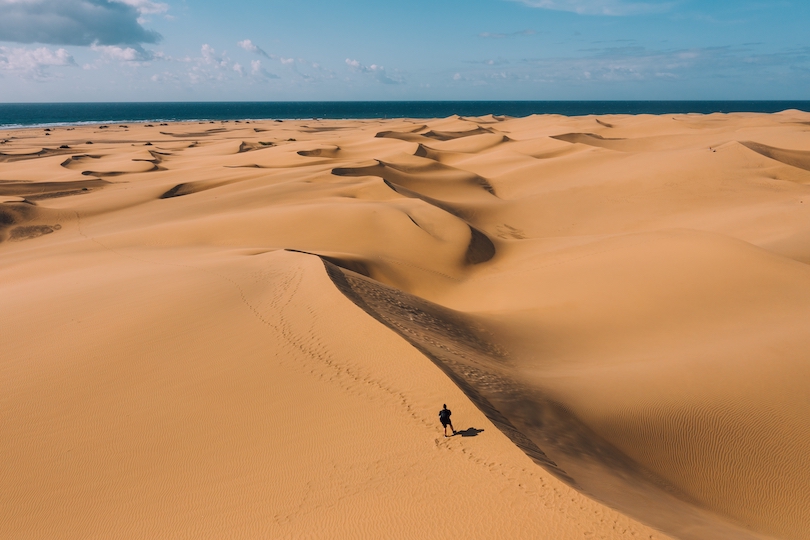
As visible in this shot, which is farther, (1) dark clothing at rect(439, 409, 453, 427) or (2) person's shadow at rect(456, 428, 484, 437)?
(2) person's shadow at rect(456, 428, 484, 437)

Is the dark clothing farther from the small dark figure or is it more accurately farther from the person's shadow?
the person's shadow

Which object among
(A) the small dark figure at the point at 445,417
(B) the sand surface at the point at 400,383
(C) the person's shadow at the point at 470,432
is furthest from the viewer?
(C) the person's shadow at the point at 470,432

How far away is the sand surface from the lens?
18.9 feet

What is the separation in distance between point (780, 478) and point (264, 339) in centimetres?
806

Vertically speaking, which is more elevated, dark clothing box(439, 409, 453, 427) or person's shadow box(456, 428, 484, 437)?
dark clothing box(439, 409, 453, 427)

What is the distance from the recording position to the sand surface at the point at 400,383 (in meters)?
5.75

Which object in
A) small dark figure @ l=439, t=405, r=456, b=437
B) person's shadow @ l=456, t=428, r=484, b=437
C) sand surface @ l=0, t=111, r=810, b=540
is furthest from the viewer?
person's shadow @ l=456, t=428, r=484, b=437

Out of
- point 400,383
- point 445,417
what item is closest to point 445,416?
point 445,417

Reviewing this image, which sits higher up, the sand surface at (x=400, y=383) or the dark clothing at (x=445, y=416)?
the dark clothing at (x=445, y=416)

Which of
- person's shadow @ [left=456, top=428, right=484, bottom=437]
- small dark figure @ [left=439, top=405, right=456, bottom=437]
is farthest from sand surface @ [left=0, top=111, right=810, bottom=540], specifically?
small dark figure @ [left=439, top=405, right=456, bottom=437]

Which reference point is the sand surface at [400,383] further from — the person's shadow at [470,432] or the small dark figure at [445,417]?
the small dark figure at [445,417]

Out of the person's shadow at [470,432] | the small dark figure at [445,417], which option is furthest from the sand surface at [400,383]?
the small dark figure at [445,417]

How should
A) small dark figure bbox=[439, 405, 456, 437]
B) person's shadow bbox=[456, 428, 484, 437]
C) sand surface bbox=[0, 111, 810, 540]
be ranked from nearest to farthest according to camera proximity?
sand surface bbox=[0, 111, 810, 540] → small dark figure bbox=[439, 405, 456, 437] → person's shadow bbox=[456, 428, 484, 437]

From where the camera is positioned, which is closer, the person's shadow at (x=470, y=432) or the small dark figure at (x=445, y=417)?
the small dark figure at (x=445, y=417)
